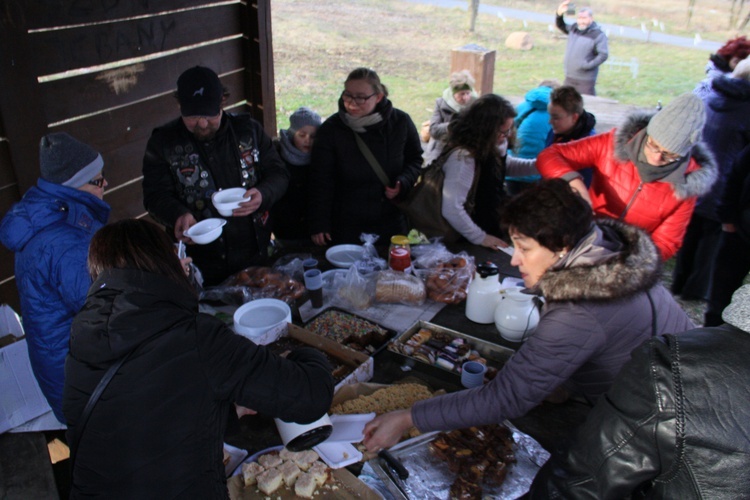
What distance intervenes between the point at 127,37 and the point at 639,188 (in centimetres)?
366

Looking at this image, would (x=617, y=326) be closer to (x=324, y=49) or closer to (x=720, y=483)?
(x=720, y=483)

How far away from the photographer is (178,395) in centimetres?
137

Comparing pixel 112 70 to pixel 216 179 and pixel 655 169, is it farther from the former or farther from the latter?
pixel 655 169

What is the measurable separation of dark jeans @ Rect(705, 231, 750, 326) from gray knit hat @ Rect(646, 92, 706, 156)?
4.48 feet

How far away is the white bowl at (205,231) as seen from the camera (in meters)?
2.45

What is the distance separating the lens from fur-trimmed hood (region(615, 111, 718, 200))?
2779 mm

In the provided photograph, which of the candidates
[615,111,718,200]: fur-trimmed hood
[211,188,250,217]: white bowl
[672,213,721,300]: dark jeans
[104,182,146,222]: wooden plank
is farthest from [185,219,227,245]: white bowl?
[672,213,721,300]: dark jeans

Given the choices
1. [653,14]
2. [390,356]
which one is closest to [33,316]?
[390,356]

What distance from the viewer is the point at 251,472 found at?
5.64 feet

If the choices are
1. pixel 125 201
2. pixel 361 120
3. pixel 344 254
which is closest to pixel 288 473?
pixel 344 254

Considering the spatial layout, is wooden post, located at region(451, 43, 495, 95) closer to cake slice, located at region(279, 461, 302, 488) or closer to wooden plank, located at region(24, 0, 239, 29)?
wooden plank, located at region(24, 0, 239, 29)

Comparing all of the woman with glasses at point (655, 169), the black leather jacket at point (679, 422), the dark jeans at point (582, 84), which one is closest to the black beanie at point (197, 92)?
the woman with glasses at point (655, 169)

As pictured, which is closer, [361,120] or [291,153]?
[361,120]

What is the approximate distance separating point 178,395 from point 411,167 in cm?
266
